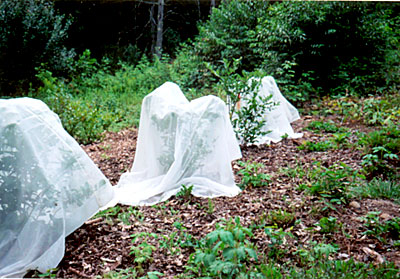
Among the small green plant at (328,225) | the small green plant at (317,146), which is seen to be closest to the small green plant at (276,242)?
the small green plant at (328,225)

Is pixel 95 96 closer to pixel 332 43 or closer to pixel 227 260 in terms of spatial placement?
pixel 332 43

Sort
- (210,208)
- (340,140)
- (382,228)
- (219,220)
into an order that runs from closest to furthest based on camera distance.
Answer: (382,228) < (219,220) < (210,208) < (340,140)

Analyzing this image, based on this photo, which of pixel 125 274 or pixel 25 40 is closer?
pixel 125 274

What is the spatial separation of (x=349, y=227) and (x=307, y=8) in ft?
21.3

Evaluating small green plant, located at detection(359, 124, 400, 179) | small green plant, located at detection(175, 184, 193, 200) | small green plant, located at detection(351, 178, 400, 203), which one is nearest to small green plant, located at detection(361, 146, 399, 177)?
small green plant, located at detection(359, 124, 400, 179)

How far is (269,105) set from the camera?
18.8 feet

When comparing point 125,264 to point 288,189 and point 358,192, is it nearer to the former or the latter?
point 288,189

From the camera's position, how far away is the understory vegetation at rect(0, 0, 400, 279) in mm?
2363

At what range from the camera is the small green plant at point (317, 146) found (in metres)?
4.78

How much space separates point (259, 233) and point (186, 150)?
4.04ft

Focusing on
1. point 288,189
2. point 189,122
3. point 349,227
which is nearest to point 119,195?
point 189,122

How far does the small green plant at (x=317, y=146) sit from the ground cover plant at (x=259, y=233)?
30.7 inches

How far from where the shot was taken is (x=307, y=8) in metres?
7.93

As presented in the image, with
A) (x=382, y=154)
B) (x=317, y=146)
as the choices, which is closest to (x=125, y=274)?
(x=382, y=154)
